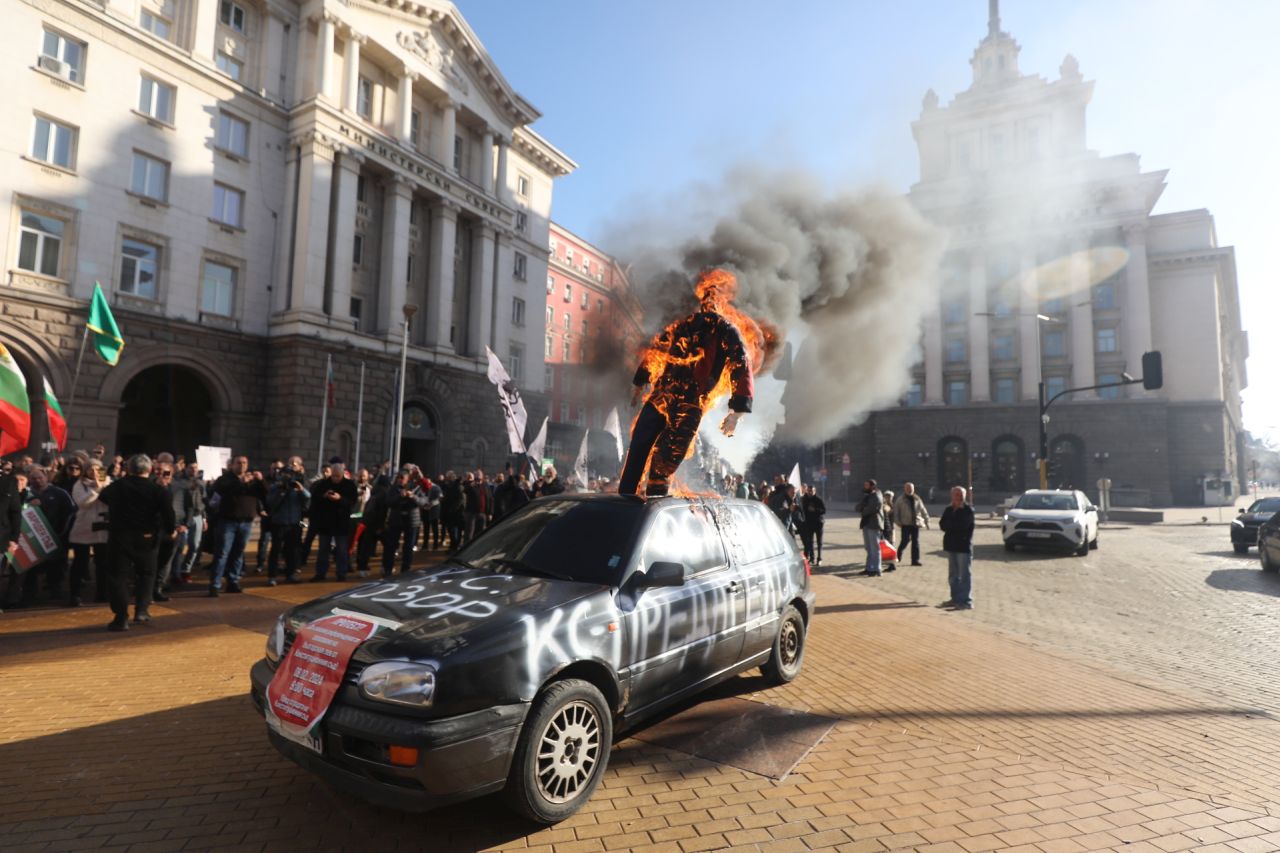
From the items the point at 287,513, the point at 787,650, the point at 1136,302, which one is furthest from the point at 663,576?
the point at 1136,302

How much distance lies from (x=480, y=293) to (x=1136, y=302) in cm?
4178

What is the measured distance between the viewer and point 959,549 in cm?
953

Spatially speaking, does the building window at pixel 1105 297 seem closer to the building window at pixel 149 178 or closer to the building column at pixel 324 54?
the building column at pixel 324 54

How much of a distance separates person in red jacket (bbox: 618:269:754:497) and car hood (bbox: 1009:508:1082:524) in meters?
12.4

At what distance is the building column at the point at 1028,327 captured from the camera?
43.4 m

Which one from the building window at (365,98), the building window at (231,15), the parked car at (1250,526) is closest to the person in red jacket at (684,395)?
the parked car at (1250,526)

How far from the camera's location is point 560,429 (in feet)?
151

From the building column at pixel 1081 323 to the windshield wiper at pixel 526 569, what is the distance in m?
48.6

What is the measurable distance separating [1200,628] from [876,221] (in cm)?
1184

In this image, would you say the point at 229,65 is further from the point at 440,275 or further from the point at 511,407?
the point at 511,407

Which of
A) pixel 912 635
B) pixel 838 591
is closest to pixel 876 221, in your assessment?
pixel 838 591

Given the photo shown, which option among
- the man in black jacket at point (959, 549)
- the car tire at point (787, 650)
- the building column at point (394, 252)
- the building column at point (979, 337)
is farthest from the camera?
the building column at point (979, 337)

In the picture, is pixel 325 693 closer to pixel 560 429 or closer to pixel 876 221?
pixel 876 221

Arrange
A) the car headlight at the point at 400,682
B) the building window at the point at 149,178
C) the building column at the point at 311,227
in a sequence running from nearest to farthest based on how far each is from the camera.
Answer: the car headlight at the point at 400,682 < the building window at the point at 149,178 < the building column at the point at 311,227
